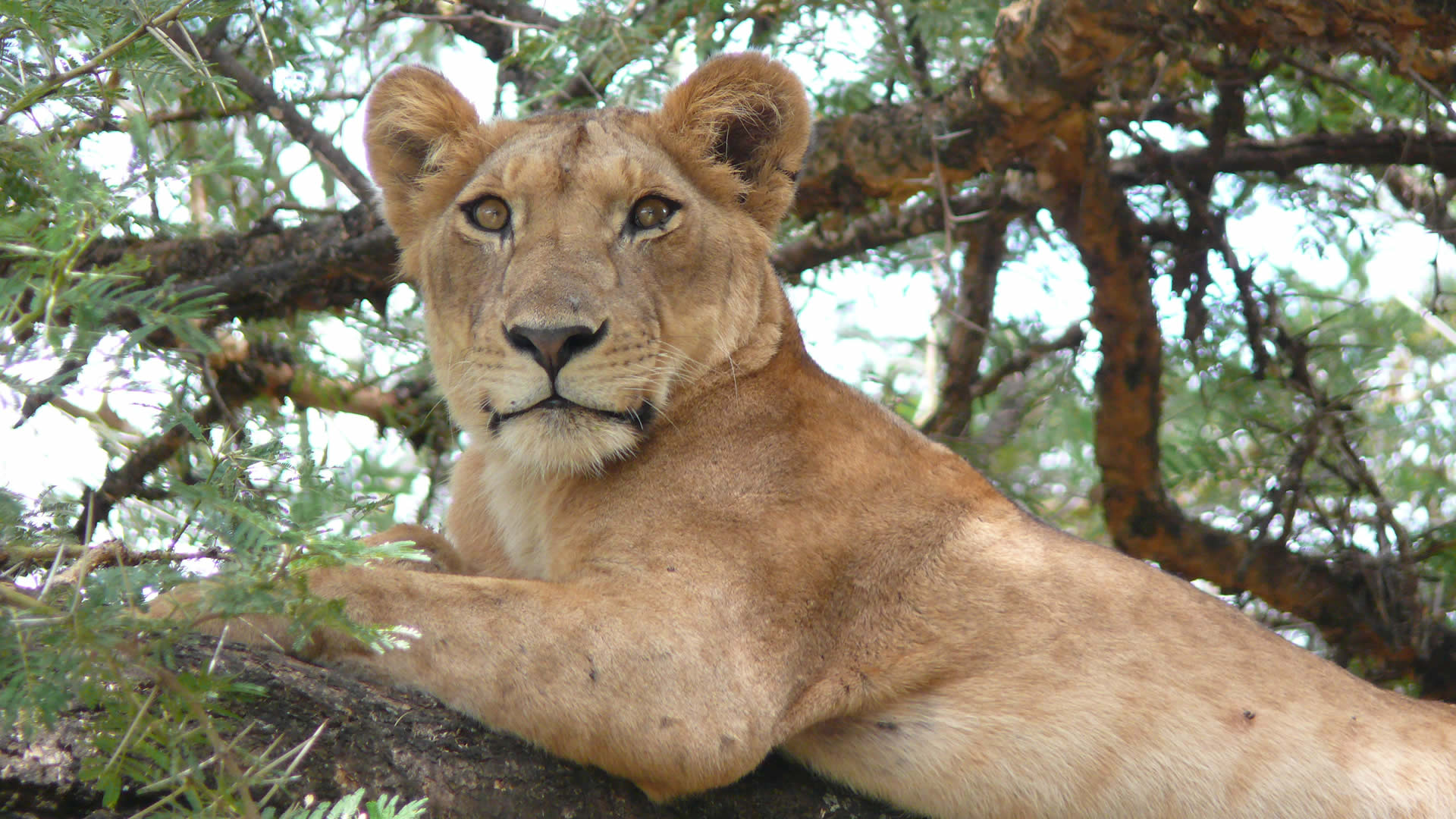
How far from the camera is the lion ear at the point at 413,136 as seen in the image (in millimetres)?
4539

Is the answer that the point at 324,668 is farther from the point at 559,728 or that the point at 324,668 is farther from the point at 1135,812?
the point at 1135,812

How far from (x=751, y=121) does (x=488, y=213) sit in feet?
3.23

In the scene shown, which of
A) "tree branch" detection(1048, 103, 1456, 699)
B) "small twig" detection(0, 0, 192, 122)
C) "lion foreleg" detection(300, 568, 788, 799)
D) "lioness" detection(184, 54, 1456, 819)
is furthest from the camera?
"tree branch" detection(1048, 103, 1456, 699)

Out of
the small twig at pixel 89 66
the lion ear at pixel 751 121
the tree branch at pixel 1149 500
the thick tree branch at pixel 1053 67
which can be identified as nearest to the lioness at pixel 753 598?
the lion ear at pixel 751 121

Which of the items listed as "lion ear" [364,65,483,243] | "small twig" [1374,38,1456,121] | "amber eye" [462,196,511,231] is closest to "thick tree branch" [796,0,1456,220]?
"small twig" [1374,38,1456,121]

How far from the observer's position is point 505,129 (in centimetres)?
456

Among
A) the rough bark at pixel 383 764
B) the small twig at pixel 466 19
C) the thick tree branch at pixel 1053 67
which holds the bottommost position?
the rough bark at pixel 383 764

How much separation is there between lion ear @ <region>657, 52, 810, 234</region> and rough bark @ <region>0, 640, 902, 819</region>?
2.08 metres

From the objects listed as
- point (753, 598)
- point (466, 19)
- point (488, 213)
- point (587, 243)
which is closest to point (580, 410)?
point (587, 243)

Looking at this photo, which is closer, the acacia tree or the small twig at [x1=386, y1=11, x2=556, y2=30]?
the acacia tree

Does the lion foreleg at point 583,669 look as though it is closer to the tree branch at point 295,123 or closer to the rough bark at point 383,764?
the rough bark at point 383,764

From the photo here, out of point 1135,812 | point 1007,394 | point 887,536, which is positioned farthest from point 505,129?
point 1007,394

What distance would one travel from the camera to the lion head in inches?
147

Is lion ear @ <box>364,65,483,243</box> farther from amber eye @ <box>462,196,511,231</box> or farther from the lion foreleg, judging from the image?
the lion foreleg
